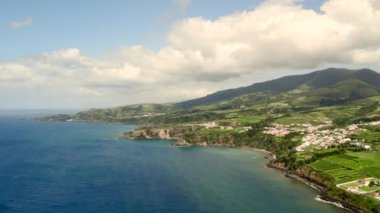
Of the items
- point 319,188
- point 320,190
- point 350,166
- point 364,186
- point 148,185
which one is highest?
point 350,166

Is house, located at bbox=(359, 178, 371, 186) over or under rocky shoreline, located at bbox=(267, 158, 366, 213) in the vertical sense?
over

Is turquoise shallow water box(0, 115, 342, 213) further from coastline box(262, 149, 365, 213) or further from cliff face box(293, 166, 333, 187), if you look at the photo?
cliff face box(293, 166, 333, 187)

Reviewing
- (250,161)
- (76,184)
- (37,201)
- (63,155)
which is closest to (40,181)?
(76,184)

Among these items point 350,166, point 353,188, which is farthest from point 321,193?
point 350,166

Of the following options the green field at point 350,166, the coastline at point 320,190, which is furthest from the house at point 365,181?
the coastline at point 320,190

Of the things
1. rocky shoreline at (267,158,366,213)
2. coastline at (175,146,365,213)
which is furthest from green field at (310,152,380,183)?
coastline at (175,146,365,213)

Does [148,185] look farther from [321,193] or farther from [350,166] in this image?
[350,166]
